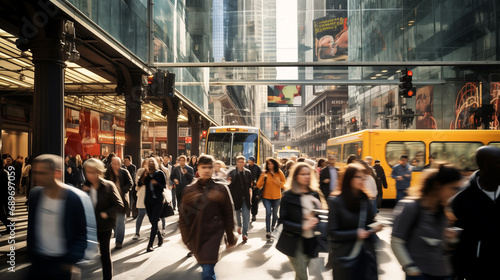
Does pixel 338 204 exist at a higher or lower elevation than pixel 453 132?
lower

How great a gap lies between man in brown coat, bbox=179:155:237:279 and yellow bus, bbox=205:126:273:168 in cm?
1485

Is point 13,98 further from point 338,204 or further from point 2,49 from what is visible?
point 338,204

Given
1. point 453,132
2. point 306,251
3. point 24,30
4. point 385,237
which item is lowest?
point 385,237

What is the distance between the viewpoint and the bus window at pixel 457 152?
15.9m

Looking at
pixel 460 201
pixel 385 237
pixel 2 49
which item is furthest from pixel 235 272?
pixel 2 49

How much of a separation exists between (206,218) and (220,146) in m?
15.5

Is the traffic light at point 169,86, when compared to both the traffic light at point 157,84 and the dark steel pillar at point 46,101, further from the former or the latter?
the dark steel pillar at point 46,101

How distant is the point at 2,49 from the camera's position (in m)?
14.2

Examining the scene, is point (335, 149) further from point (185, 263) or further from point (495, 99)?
point (185, 263)

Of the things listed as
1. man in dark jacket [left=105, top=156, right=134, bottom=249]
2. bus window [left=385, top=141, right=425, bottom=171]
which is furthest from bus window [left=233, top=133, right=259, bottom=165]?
man in dark jacket [left=105, top=156, right=134, bottom=249]

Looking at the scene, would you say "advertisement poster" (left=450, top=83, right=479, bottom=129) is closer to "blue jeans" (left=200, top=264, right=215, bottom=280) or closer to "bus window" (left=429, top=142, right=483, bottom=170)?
"bus window" (left=429, top=142, right=483, bottom=170)

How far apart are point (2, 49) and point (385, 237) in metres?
13.5

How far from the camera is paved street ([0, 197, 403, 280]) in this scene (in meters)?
6.57

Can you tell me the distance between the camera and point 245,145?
2005cm
